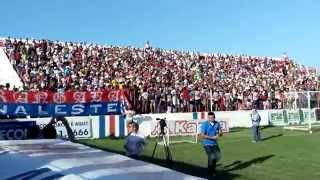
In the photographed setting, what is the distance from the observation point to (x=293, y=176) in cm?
1548

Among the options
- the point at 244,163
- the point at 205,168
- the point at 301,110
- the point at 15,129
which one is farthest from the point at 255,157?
the point at 301,110

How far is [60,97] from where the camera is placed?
1120 inches

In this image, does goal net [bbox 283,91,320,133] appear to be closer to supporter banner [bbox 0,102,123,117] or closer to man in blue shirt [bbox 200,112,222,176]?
supporter banner [bbox 0,102,123,117]

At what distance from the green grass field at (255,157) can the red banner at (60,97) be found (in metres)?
3.12

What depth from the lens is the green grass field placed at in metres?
16.1

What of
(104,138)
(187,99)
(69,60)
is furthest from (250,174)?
(69,60)

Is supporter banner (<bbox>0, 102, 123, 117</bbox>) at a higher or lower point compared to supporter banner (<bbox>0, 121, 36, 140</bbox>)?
higher

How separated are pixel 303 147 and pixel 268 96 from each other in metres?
17.0

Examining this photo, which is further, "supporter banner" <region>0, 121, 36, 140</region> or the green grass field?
"supporter banner" <region>0, 121, 36, 140</region>

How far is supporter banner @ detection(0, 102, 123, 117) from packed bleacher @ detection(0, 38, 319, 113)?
1.86 meters

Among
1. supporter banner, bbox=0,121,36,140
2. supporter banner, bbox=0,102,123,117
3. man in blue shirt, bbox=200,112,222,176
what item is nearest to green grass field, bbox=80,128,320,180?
man in blue shirt, bbox=200,112,222,176

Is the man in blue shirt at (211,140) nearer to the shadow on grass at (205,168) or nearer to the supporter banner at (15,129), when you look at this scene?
the shadow on grass at (205,168)

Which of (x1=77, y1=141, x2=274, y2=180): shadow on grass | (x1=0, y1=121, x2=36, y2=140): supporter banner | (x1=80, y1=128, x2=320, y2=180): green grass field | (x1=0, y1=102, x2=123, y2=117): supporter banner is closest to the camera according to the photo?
(x1=77, y1=141, x2=274, y2=180): shadow on grass

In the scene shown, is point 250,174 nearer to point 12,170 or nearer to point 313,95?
point 12,170
